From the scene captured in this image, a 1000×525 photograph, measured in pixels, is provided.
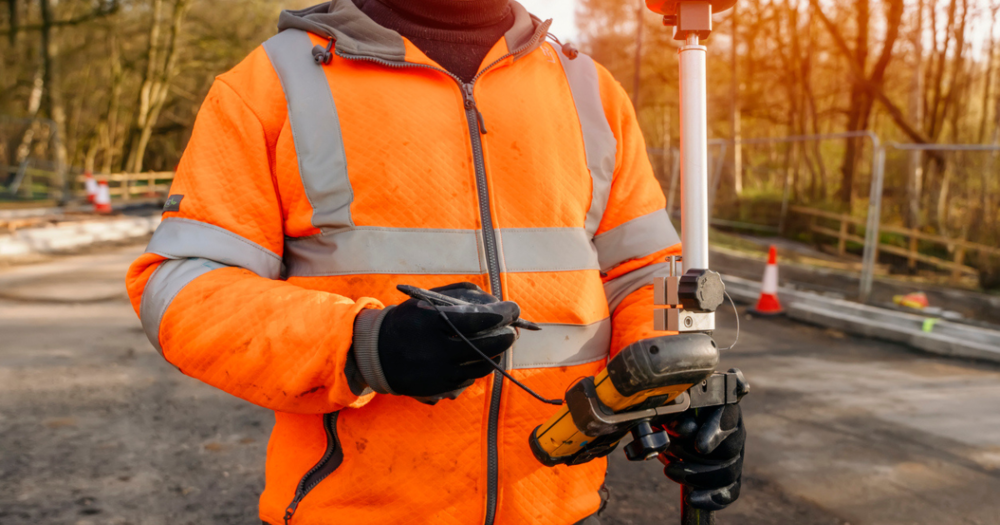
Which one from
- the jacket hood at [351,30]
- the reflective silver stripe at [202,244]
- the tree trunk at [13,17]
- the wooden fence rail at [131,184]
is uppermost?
the tree trunk at [13,17]

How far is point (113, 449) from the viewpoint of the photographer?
13.4 ft

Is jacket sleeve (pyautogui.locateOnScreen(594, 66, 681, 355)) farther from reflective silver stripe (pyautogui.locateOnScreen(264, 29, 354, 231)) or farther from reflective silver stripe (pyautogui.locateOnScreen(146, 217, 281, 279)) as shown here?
reflective silver stripe (pyautogui.locateOnScreen(146, 217, 281, 279))

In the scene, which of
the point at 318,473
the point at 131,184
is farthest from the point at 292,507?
the point at 131,184

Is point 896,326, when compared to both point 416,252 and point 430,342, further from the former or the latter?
point 430,342

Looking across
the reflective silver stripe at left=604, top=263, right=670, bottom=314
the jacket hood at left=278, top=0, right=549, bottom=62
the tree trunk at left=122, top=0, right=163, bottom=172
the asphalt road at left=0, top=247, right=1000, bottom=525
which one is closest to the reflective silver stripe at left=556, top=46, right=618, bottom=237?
the reflective silver stripe at left=604, top=263, right=670, bottom=314

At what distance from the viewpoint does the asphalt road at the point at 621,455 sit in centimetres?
352

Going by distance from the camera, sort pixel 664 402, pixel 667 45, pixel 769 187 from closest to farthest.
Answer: pixel 664 402 < pixel 769 187 < pixel 667 45

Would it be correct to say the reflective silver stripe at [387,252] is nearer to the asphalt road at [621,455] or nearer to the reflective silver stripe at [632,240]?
the reflective silver stripe at [632,240]

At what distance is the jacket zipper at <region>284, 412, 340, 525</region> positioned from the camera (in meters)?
1.43

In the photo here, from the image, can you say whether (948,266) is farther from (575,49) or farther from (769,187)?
(575,49)

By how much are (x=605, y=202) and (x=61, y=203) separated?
21.8 metres

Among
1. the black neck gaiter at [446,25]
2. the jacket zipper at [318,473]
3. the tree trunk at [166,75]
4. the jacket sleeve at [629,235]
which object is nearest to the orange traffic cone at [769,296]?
the jacket sleeve at [629,235]

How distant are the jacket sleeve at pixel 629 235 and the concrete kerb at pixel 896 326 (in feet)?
21.0

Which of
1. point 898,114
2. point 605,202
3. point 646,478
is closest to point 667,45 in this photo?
point 898,114
